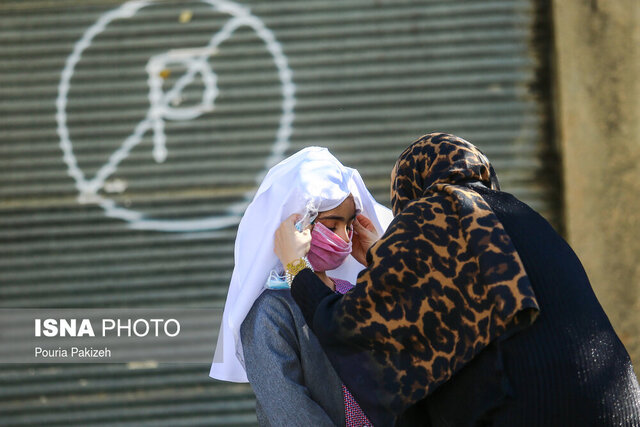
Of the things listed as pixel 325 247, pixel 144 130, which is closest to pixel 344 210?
pixel 325 247

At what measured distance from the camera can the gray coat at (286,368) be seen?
7.16ft

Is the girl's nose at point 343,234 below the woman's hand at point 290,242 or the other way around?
below

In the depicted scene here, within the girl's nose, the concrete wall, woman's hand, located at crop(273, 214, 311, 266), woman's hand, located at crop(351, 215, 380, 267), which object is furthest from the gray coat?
the concrete wall

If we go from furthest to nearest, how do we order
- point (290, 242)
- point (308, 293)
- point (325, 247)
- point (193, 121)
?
point (193, 121)
point (325, 247)
point (290, 242)
point (308, 293)

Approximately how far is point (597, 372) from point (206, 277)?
2900 mm

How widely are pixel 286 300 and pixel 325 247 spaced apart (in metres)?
0.22

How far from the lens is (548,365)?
184 centimetres

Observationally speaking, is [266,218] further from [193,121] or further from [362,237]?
[193,121]

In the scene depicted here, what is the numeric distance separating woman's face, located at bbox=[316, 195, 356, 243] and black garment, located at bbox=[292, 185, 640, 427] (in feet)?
2.12

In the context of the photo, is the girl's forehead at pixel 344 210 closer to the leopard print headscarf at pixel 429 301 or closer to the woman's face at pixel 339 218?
the woman's face at pixel 339 218

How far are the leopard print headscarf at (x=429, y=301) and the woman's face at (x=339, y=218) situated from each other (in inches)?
18.7

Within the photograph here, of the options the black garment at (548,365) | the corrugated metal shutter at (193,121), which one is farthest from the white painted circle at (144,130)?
the black garment at (548,365)

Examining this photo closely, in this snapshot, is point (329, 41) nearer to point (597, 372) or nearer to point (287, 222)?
point (287, 222)

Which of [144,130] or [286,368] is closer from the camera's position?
[286,368]
